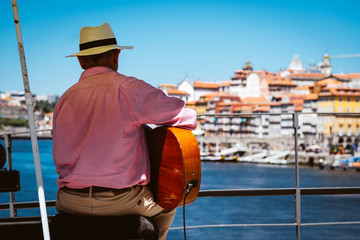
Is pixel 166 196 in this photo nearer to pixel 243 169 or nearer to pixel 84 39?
pixel 84 39

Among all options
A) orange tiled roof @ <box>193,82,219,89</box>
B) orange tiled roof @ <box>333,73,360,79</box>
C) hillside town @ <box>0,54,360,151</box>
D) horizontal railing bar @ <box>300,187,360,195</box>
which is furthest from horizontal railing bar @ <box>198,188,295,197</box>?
orange tiled roof @ <box>193,82,219,89</box>

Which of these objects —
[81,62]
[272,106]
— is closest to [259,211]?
[81,62]

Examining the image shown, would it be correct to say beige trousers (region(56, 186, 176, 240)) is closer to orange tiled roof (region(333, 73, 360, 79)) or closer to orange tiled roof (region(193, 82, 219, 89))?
orange tiled roof (region(333, 73, 360, 79))

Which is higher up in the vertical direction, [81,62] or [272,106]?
[81,62]

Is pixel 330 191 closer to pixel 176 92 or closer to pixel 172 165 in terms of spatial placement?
pixel 172 165

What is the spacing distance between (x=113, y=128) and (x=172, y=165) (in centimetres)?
20

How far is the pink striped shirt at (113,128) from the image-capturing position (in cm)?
152

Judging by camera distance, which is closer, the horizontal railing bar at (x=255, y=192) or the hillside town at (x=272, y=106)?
the horizontal railing bar at (x=255, y=192)

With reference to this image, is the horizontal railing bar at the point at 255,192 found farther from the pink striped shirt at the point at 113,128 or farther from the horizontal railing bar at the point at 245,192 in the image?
the pink striped shirt at the point at 113,128

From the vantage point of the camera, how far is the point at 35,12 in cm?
9419

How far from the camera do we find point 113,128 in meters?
1.54

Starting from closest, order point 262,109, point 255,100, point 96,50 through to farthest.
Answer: point 96,50 < point 262,109 < point 255,100

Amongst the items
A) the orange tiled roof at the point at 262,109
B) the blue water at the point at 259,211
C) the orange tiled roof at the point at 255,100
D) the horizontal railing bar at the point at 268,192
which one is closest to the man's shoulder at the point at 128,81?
the horizontal railing bar at the point at 268,192

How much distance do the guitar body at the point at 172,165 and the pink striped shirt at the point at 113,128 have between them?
0.13 ft
